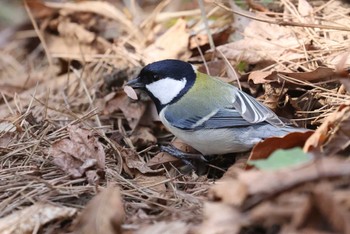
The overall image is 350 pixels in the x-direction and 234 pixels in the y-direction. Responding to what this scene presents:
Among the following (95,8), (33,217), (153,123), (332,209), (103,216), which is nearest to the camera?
(332,209)

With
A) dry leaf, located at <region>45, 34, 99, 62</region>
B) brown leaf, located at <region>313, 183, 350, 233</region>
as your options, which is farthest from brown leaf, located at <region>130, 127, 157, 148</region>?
brown leaf, located at <region>313, 183, 350, 233</region>

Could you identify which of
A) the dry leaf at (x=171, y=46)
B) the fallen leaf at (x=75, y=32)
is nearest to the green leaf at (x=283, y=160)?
the dry leaf at (x=171, y=46)

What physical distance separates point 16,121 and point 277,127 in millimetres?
1178

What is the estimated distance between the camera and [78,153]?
2209 millimetres

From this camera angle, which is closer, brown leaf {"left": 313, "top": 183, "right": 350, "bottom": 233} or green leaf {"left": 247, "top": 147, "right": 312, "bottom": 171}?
brown leaf {"left": 313, "top": 183, "right": 350, "bottom": 233}

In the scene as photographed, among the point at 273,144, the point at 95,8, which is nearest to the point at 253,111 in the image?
the point at 273,144

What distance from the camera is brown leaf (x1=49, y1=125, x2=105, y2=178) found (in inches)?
82.9

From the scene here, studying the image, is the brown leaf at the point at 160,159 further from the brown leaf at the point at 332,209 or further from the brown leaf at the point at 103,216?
the brown leaf at the point at 332,209

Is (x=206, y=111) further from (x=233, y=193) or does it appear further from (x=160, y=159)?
(x=233, y=193)

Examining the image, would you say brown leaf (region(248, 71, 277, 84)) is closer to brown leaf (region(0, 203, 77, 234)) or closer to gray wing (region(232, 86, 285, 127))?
gray wing (region(232, 86, 285, 127))

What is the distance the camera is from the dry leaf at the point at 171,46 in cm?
332

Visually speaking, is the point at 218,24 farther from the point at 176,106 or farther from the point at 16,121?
the point at 16,121

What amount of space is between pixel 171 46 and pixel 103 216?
189 centimetres

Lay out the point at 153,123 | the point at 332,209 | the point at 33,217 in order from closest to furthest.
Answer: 1. the point at 332,209
2. the point at 33,217
3. the point at 153,123
